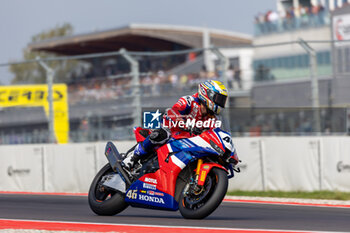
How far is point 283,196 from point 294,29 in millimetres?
26878

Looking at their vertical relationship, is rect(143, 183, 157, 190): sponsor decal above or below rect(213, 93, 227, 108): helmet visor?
below

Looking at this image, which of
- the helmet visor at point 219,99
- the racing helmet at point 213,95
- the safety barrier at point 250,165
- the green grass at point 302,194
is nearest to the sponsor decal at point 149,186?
the racing helmet at point 213,95

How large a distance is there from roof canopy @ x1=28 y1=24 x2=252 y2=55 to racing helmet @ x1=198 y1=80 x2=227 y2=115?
141 ft

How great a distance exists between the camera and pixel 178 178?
7.79 m

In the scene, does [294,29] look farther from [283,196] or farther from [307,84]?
[283,196]

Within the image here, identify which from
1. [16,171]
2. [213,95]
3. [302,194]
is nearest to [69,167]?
[16,171]

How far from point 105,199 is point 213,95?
2.10m

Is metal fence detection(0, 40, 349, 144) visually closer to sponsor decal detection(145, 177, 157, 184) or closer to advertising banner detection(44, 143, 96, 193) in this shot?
advertising banner detection(44, 143, 96, 193)

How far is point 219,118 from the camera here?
7.82 m

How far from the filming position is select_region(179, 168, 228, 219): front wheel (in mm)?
7195

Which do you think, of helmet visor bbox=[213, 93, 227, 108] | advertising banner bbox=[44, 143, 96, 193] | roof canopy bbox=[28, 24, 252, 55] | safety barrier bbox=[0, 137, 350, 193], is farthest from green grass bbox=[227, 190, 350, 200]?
roof canopy bbox=[28, 24, 252, 55]

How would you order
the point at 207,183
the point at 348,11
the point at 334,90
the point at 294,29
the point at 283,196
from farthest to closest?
1. the point at 294,29
2. the point at 348,11
3. the point at 334,90
4. the point at 283,196
5. the point at 207,183

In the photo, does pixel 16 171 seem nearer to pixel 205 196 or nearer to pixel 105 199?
pixel 105 199

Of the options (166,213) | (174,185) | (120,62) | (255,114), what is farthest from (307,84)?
(174,185)
